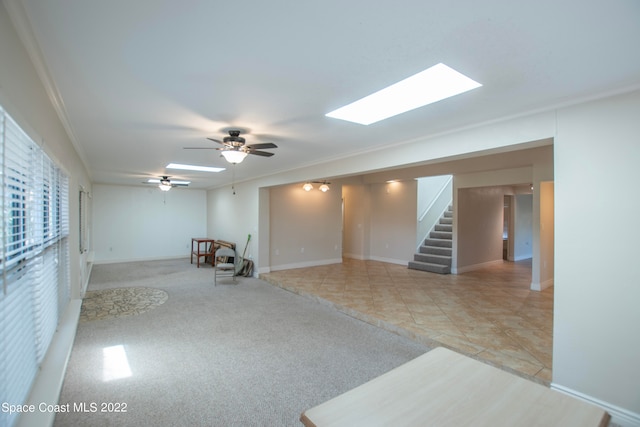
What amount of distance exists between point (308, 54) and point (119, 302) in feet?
17.4

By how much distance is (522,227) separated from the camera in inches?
368

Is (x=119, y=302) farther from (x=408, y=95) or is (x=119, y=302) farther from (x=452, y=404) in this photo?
(x=452, y=404)

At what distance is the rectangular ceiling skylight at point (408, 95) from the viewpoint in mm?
1991

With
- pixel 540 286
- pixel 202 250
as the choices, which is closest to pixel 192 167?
pixel 202 250

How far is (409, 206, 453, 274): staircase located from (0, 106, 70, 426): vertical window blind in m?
6.55

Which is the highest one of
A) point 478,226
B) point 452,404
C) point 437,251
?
point 478,226

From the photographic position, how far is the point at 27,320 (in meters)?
1.91

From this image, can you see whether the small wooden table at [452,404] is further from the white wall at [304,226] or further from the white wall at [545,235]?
the white wall at [304,226]

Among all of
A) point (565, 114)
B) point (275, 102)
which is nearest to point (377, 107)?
point (275, 102)

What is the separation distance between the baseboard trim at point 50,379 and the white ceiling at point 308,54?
2.08m

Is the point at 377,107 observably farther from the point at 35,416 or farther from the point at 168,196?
the point at 168,196

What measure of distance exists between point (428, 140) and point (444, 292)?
3049mm

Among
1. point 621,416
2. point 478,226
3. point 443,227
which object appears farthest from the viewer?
point 443,227

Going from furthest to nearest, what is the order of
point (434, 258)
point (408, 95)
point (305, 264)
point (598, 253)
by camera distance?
point (305, 264), point (434, 258), point (408, 95), point (598, 253)
